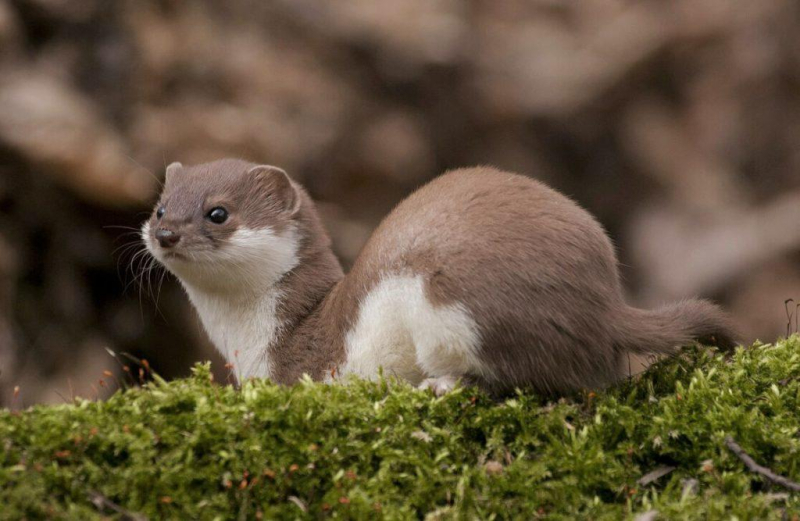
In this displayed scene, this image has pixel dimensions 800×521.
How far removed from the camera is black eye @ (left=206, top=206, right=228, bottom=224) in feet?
17.7

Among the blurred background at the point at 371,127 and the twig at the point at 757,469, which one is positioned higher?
the blurred background at the point at 371,127

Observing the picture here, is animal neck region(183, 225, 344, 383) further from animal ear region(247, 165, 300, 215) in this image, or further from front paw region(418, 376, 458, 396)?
front paw region(418, 376, 458, 396)

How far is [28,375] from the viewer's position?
881cm

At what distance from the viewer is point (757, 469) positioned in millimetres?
3738

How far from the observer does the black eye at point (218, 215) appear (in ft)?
17.7

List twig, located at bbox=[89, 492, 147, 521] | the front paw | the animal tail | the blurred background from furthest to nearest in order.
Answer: the blurred background
the animal tail
the front paw
twig, located at bbox=[89, 492, 147, 521]

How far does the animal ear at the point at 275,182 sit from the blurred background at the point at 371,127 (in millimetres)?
3473

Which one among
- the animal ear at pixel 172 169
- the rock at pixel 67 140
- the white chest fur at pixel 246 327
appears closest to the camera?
the white chest fur at pixel 246 327

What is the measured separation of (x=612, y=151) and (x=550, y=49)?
5.20ft

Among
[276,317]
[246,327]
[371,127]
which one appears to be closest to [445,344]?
[276,317]

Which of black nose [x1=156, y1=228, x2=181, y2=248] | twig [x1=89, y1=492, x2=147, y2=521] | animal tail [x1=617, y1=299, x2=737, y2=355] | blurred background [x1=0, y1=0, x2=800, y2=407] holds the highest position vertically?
blurred background [x1=0, y1=0, x2=800, y2=407]

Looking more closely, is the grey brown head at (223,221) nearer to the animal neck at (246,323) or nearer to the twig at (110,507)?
the animal neck at (246,323)

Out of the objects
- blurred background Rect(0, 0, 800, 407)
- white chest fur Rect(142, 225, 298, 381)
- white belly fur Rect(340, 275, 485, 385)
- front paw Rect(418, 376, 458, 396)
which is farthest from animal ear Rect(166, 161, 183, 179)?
blurred background Rect(0, 0, 800, 407)

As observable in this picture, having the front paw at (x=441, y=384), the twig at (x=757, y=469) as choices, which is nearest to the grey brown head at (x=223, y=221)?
the front paw at (x=441, y=384)
